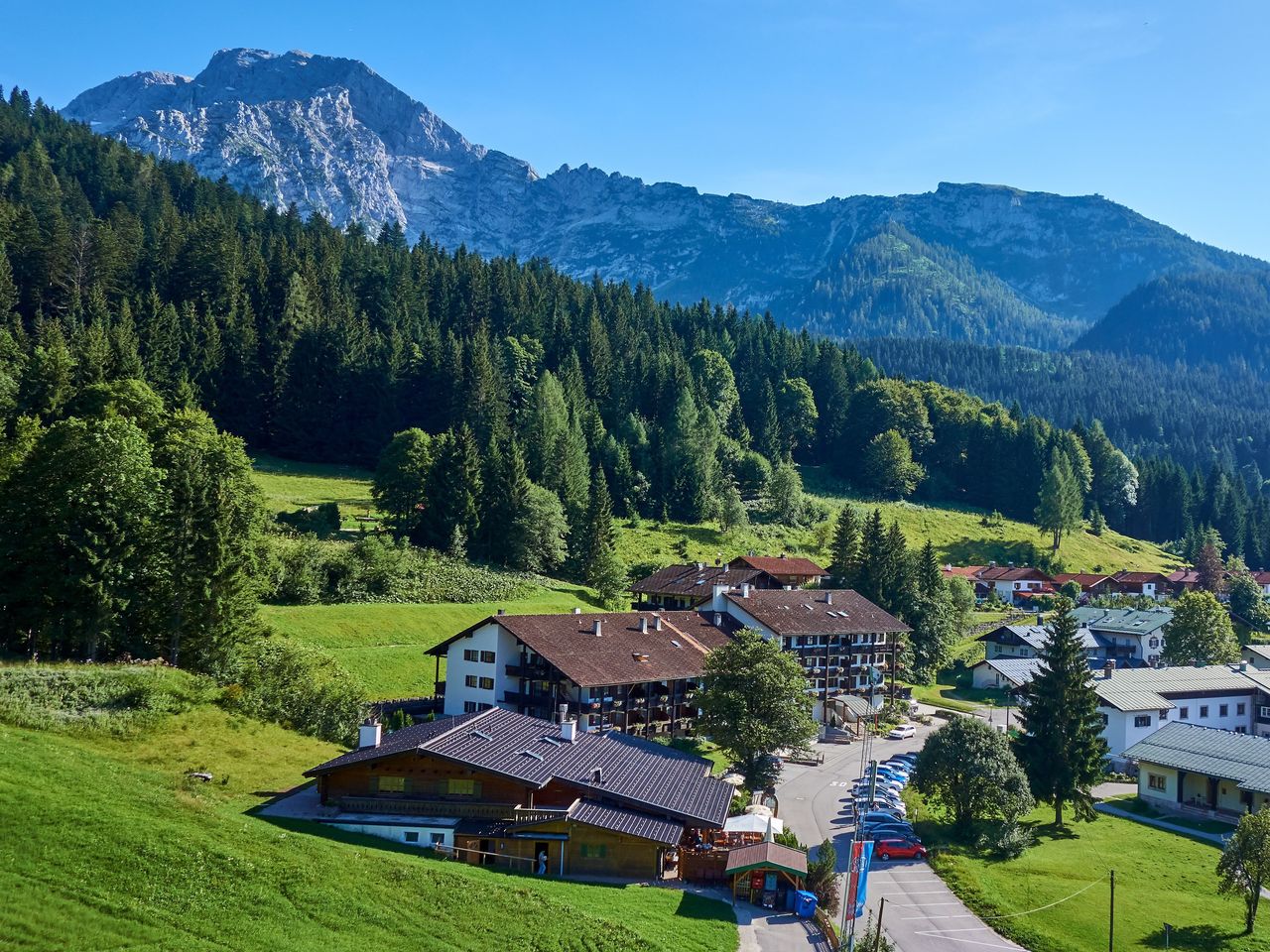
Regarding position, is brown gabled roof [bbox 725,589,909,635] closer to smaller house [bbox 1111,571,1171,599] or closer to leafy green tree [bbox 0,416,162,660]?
leafy green tree [bbox 0,416,162,660]

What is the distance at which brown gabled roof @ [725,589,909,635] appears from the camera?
3009 inches

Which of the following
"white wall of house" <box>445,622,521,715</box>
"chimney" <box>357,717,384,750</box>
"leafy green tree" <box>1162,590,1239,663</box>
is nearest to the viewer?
"chimney" <box>357,717,384,750</box>

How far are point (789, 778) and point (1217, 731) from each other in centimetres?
3044

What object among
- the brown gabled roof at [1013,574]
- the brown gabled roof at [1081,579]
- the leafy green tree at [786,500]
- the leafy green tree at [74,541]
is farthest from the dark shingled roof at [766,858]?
the brown gabled roof at [1081,579]

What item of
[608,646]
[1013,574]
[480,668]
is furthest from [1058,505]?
[480,668]

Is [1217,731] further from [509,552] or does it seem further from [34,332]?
[34,332]

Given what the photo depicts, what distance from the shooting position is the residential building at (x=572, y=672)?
5919cm

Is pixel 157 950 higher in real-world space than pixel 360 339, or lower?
Result: lower

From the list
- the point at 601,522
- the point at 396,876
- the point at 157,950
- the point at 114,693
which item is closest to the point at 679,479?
the point at 601,522

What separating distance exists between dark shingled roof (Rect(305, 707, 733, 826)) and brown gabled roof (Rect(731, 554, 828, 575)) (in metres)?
51.5

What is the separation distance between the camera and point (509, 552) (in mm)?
95812

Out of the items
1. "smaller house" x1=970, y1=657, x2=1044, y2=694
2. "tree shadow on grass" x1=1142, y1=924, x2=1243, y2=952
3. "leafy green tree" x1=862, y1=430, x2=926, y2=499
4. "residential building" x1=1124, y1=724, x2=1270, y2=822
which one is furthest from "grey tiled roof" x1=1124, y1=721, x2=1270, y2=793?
"leafy green tree" x1=862, y1=430, x2=926, y2=499

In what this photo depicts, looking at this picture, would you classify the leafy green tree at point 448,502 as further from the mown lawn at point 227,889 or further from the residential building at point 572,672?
the mown lawn at point 227,889

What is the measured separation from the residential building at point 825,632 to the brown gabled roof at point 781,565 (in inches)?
652
